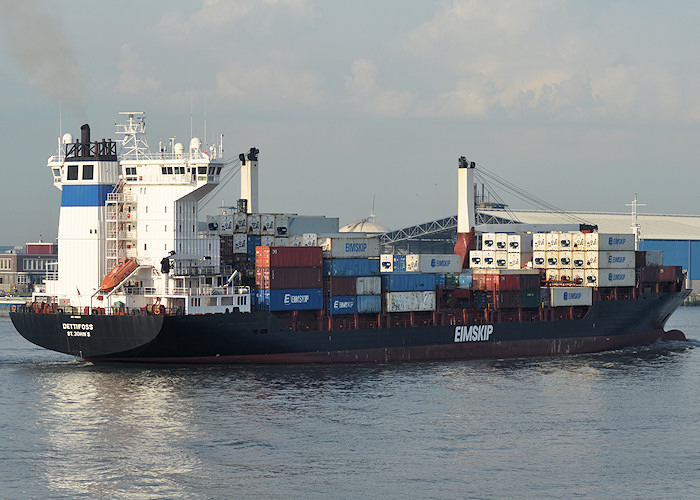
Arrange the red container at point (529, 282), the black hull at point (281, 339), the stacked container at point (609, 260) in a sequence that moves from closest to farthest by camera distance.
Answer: the black hull at point (281, 339) → the red container at point (529, 282) → the stacked container at point (609, 260)

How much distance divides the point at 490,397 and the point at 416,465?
1493 cm

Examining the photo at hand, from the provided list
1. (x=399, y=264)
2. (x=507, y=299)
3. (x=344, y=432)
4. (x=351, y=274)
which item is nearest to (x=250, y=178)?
(x=399, y=264)

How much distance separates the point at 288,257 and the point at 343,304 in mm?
4958

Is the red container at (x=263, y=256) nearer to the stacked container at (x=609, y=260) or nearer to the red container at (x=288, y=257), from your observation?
the red container at (x=288, y=257)

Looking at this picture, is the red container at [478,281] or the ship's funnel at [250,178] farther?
the ship's funnel at [250,178]

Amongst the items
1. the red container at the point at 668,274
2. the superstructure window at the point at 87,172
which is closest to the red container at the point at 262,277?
the superstructure window at the point at 87,172

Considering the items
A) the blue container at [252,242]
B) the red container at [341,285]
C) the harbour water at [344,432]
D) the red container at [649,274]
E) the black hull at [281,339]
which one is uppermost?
the blue container at [252,242]

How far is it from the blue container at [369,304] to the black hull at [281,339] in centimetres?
120

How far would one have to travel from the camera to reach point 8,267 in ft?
507

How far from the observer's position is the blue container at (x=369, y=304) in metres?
65.3

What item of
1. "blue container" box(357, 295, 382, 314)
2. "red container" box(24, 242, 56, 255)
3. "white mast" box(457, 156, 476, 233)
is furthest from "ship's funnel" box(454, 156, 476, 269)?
"red container" box(24, 242, 56, 255)

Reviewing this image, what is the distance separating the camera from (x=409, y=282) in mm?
68250

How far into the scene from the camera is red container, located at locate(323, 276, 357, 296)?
64.1 m

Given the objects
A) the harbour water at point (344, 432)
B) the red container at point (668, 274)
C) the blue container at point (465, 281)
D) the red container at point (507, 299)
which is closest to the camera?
the harbour water at point (344, 432)
